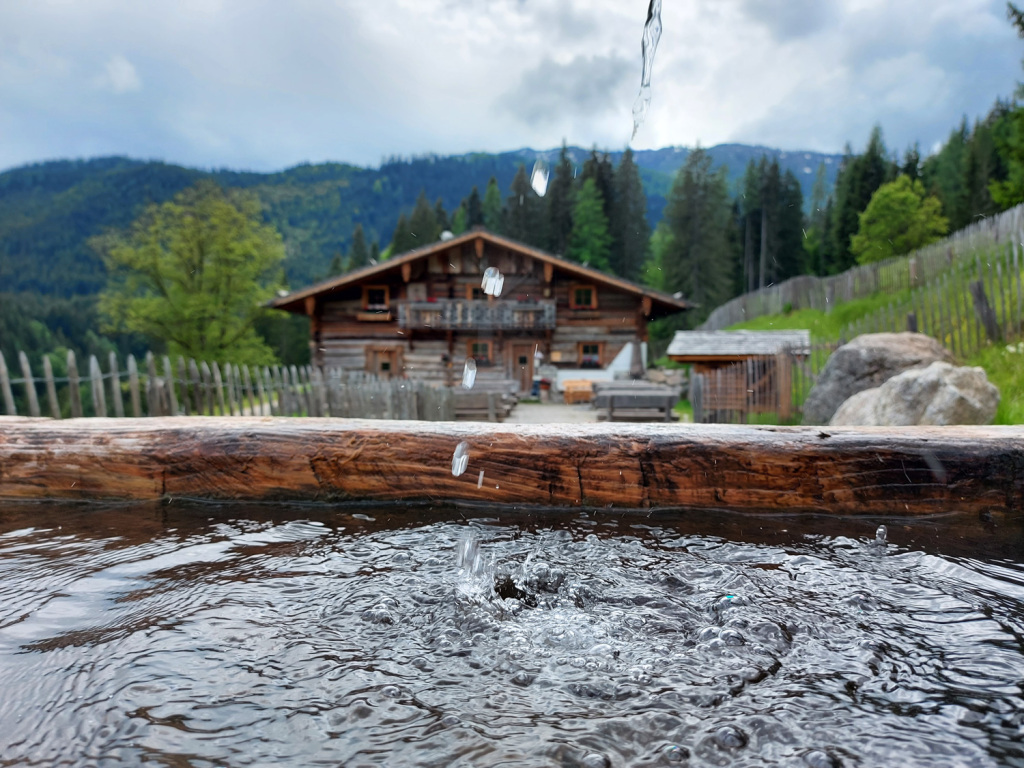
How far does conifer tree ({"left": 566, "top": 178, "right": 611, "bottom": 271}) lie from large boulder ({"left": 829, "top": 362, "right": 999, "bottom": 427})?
4831 cm

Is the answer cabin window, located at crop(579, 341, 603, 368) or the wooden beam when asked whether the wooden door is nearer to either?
cabin window, located at crop(579, 341, 603, 368)

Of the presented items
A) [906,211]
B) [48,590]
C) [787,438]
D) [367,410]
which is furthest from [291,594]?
[906,211]

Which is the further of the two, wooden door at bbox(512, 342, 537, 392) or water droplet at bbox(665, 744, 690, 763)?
wooden door at bbox(512, 342, 537, 392)

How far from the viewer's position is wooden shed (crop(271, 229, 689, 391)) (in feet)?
75.5

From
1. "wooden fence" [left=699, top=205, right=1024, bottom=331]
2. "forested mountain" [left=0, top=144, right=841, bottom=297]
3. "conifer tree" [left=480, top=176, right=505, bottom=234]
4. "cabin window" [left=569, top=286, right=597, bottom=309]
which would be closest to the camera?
"wooden fence" [left=699, top=205, right=1024, bottom=331]

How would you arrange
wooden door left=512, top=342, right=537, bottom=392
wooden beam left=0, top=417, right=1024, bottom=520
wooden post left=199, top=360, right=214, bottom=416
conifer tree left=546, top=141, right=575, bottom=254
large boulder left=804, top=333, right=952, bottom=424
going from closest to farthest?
wooden beam left=0, top=417, right=1024, bottom=520 < large boulder left=804, top=333, right=952, bottom=424 < wooden post left=199, top=360, right=214, bottom=416 < wooden door left=512, top=342, right=537, bottom=392 < conifer tree left=546, top=141, right=575, bottom=254

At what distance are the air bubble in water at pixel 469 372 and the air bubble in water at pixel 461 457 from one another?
20223 mm

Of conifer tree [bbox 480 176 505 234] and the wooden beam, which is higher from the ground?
conifer tree [bbox 480 176 505 234]

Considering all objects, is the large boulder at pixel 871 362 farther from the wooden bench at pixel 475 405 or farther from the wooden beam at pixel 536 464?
the wooden bench at pixel 475 405

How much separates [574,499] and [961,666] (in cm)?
151

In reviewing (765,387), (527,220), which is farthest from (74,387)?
(527,220)

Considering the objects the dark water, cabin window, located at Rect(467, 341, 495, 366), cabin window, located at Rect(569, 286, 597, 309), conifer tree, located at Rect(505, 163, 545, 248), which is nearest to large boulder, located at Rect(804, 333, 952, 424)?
the dark water

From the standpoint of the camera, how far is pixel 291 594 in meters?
1.98

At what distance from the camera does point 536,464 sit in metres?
2.75
